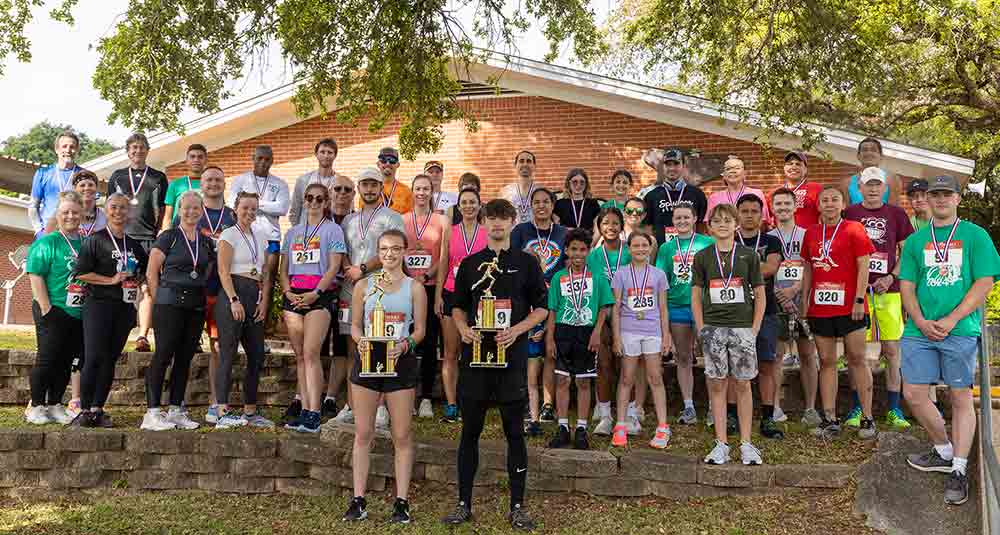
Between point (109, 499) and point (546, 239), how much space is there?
408 centimetres

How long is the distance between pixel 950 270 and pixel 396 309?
366 centimetres

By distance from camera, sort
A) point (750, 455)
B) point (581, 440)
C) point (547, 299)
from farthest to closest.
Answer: point (581, 440) → point (547, 299) → point (750, 455)

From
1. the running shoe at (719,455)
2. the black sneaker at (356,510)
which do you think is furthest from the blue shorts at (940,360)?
the black sneaker at (356,510)

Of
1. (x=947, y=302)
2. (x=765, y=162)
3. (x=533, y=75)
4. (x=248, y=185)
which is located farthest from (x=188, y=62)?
(x=765, y=162)

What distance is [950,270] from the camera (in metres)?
5.18

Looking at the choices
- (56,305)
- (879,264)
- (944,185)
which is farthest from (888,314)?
(56,305)

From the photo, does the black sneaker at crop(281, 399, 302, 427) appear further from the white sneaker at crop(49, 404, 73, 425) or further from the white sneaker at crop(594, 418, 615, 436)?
the white sneaker at crop(594, 418, 615, 436)

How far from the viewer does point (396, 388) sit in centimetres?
517

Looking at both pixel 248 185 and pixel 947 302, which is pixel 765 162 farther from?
pixel 248 185

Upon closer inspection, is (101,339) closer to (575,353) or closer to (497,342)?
(497,342)

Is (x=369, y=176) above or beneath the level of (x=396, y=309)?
above

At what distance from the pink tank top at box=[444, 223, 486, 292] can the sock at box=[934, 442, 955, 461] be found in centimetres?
371

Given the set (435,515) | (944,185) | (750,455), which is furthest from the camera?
(750,455)

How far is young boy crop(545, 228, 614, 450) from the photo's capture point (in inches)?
245
